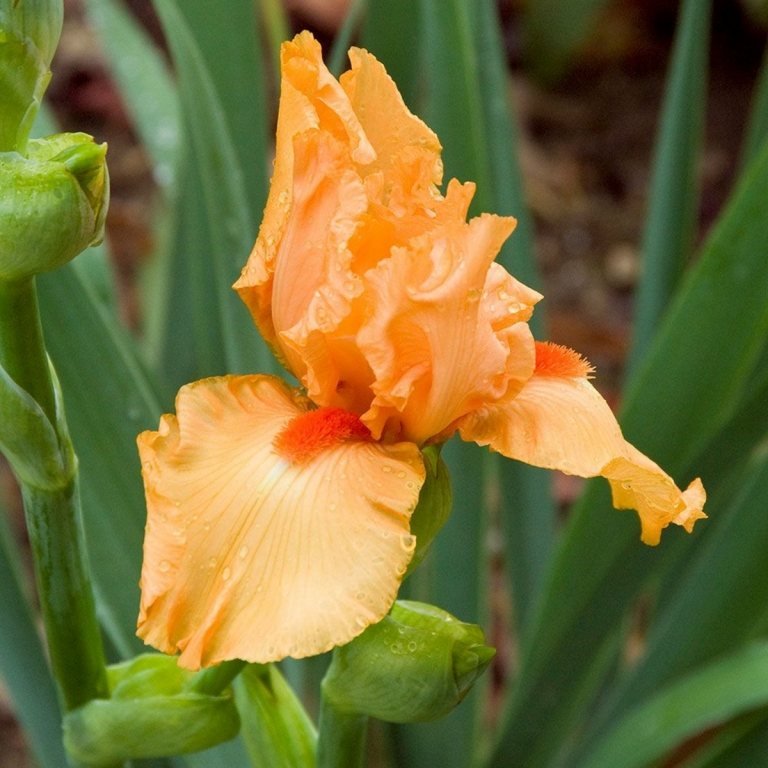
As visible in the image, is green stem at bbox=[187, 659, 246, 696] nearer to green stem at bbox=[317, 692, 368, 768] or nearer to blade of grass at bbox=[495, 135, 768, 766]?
green stem at bbox=[317, 692, 368, 768]

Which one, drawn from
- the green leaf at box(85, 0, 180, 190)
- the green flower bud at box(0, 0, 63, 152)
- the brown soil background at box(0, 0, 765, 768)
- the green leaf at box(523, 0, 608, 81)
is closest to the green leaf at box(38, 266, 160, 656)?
the green flower bud at box(0, 0, 63, 152)

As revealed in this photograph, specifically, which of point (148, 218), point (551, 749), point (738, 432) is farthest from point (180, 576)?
point (148, 218)

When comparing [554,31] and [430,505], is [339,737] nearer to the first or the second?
[430,505]

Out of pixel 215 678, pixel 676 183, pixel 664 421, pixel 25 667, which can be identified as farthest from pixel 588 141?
pixel 215 678

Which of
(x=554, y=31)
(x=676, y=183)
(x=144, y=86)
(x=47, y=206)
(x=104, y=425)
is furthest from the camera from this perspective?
(x=554, y=31)

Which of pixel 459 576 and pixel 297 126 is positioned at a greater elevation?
pixel 297 126

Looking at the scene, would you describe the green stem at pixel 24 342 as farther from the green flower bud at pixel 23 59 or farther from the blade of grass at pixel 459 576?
the blade of grass at pixel 459 576
